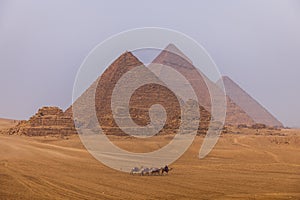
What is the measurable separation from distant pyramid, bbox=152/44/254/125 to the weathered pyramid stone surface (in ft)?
215

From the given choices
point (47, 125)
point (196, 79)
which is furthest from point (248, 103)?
point (47, 125)

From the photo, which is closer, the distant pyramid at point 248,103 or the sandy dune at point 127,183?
the sandy dune at point 127,183

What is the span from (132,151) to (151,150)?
2.49 m

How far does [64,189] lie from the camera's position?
52.3ft

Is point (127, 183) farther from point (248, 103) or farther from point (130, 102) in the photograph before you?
point (248, 103)

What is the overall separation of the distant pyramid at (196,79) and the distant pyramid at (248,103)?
2762cm

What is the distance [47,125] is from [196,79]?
75952 mm

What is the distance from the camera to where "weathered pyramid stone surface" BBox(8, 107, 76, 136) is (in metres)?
51.8

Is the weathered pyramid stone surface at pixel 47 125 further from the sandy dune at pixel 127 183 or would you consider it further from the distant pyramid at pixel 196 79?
the distant pyramid at pixel 196 79

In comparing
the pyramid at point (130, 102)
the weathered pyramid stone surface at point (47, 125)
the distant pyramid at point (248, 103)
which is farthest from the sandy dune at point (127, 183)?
the distant pyramid at point (248, 103)

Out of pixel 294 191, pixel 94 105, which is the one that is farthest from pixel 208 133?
pixel 294 191

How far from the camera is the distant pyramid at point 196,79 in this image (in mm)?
118625

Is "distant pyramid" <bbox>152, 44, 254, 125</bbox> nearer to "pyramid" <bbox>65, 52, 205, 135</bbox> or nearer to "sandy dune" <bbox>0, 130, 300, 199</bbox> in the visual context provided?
"pyramid" <bbox>65, 52, 205, 135</bbox>

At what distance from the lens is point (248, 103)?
158125 mm
